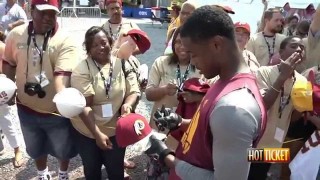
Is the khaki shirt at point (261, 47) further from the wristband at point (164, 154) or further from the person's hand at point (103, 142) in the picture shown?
the wristband at point (164, 154)

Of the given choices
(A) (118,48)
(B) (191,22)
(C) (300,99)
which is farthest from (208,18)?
(A) (118,48)

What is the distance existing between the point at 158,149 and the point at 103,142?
129 centimetres

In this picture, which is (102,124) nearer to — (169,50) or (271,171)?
(169,50)

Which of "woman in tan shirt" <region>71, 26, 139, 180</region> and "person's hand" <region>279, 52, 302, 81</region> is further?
"woman in tan shirt" <region>71, 26, 139, 180</region>

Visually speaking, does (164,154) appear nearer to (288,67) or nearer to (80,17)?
(288,67)

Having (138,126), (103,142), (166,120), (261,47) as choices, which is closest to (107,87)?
(103,142)

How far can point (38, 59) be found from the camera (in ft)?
11.4

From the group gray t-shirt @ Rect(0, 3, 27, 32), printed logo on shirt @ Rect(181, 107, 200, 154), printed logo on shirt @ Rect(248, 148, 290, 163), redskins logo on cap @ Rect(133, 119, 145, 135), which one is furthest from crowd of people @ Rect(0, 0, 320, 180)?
gray t-shirt @ Rect(0, 3, 27, 32)

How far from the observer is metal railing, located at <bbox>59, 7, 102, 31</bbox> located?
1678 centimetres

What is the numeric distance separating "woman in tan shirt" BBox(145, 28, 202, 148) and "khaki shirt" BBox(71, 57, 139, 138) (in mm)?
179

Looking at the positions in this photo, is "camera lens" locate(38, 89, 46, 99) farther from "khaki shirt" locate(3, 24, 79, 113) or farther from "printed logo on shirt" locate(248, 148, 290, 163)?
"printed logo on shirt" locate(248, 148, 290, 163)

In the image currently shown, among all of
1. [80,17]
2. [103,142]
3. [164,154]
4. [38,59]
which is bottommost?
[80,17]

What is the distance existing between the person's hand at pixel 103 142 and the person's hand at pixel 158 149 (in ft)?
3.93

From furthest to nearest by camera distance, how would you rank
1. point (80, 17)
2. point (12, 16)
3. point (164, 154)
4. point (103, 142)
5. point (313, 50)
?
point (80, 17) < point (12, 16) < point (313, 50) < point (103, 142) < point (164, 154)
